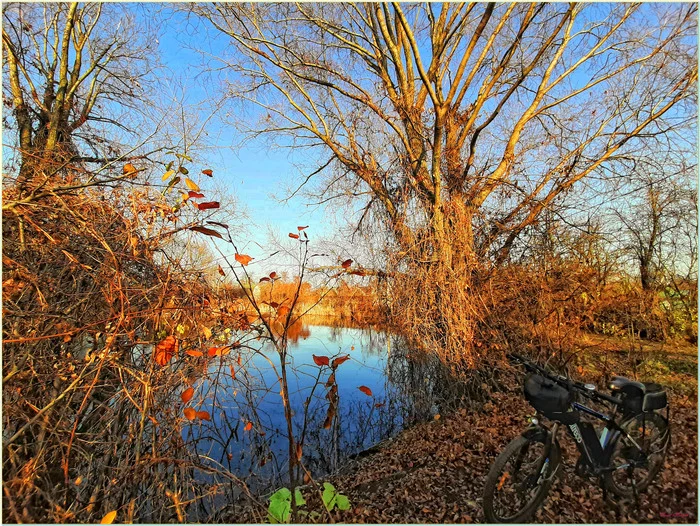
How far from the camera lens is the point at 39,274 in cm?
231

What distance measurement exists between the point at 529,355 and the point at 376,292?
2.84m

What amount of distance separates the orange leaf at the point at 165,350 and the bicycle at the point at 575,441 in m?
2.37

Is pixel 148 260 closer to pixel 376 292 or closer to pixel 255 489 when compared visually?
pixel 255 489

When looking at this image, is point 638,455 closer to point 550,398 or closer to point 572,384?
point 572,384

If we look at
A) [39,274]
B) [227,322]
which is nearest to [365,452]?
[227,322]

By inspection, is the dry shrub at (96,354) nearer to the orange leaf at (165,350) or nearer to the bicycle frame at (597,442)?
the orange leaf at (165,350)

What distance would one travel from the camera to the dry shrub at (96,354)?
6.88 ft

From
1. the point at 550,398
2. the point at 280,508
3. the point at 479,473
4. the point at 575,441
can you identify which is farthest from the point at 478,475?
the point at 280,508

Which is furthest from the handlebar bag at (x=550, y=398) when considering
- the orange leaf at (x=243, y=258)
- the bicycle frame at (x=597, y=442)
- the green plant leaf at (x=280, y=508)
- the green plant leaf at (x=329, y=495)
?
the orange leaf at (x=243, y=258)

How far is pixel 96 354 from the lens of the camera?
2.15 metres

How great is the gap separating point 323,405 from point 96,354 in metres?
2.89

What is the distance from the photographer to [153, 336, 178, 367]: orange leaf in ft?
7.03

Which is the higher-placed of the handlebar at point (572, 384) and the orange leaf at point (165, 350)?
the orange leaf at point (165, 350)

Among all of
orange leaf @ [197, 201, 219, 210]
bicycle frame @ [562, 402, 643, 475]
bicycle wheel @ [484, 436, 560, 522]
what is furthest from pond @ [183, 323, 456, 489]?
bicycle frame @ [562, 402, 643, 475]
